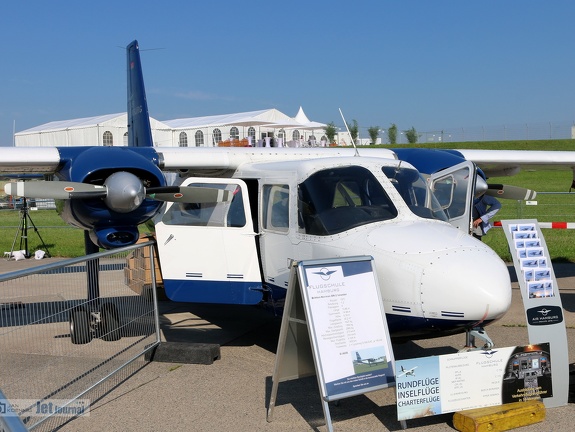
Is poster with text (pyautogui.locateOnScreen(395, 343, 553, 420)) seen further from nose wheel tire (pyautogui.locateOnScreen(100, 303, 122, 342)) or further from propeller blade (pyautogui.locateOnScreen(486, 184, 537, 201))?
propeller blade (pyautogui.locateOnScreen(486, 184, 537, 201))

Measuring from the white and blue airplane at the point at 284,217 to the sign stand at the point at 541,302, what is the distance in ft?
0.87

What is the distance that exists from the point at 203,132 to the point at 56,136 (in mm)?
16502

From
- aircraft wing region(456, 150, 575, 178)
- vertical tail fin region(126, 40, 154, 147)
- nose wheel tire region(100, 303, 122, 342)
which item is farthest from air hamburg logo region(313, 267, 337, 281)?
vertical tail fin region(126, 40, 154, 147)

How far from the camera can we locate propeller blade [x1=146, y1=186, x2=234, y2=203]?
321 inches

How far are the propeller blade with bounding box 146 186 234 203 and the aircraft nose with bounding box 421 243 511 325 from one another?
3284 millimetres

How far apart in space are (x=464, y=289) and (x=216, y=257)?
3.36 meters

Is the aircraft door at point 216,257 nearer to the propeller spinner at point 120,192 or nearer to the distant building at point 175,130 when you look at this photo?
the propeller spinner at point 120,192

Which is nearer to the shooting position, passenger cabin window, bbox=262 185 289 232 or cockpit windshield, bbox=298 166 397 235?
cockpit windshield, bbox=298 166 397 235

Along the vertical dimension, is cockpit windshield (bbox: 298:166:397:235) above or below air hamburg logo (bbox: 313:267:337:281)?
above

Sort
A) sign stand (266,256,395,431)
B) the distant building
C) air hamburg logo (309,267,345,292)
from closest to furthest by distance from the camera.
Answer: sign stand (266,256,395,431), air hamburg logo (309,267,345,292), the distant building

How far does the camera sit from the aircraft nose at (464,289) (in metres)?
5.50

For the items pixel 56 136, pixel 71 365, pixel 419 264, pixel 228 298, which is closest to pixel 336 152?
pixel 228 298

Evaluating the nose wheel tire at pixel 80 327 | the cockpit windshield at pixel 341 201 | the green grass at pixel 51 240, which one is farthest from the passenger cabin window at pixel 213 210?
the green grass at pixel 51 240

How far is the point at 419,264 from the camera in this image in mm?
5699
